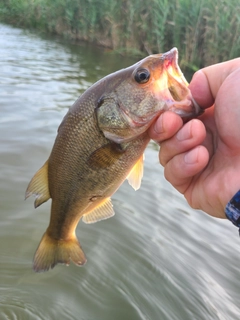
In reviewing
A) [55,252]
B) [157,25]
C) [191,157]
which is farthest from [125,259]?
[157,25]

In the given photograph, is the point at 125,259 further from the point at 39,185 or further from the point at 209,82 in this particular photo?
the point at 209,82

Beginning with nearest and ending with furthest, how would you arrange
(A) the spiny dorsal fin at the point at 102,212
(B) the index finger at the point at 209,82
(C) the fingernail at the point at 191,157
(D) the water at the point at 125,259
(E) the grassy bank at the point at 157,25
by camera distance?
1. (C) the fingernail at the point at 191,157
2. (B) the index finger at the point at 209,82
3. (A) the spiny dorsal fin at the point at 102,212
4. (D) the water at the point at 125,259
5. (E) the grassy bank at the point at 157,25

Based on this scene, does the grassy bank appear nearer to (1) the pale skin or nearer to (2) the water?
(2) the water

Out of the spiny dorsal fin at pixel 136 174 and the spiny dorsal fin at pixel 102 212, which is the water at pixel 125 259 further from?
the spiny dorsal fin at pixel 136 174

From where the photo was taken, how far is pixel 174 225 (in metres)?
4.22

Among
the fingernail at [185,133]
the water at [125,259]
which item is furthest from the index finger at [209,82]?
the water at [125,259]

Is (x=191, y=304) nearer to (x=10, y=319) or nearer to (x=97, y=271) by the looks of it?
(x=97, y=271)

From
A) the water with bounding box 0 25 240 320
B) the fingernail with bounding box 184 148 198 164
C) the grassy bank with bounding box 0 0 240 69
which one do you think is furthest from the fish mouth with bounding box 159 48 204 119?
the grassy bank with bounding box 0 0 240 69

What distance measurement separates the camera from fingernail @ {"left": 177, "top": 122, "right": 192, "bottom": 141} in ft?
6.77

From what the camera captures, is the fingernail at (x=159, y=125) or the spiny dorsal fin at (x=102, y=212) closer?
the fingernail at (x=159, y=125)

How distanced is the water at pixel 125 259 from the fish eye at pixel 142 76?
1904 millimetres

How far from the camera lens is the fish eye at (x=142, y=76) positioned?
6.64 feet

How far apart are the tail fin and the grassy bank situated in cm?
1012

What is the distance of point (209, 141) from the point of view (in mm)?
2449
